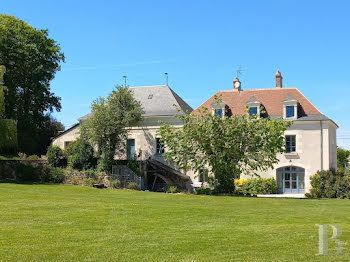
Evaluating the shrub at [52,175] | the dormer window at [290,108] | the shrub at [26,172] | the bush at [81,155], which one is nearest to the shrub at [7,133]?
the shrub at [26,172]

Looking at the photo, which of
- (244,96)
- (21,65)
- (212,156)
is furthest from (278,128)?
(21,65)

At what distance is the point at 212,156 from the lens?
25266 millimetres

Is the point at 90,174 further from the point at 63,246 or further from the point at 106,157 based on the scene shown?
the point at 63,246

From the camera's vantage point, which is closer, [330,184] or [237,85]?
[330,184]

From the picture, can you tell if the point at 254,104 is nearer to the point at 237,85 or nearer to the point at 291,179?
the point at 237,85

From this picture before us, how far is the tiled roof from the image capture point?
32719 mm

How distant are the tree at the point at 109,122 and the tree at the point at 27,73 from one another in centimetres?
861

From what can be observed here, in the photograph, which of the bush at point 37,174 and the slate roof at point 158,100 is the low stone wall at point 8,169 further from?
the slate roof at point 158,100

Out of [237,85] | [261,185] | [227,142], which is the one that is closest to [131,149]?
[237,85]

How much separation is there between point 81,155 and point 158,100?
9.15m

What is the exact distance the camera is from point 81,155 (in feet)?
96.8

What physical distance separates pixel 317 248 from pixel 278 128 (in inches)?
640

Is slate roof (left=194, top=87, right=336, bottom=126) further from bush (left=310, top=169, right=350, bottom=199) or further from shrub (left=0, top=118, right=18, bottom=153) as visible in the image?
shrub (left=0, top=118, right=18, bottom=153)

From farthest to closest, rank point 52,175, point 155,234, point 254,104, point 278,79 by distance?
point 278,79 → point 254,104 → point 52,175 → point 155,234
